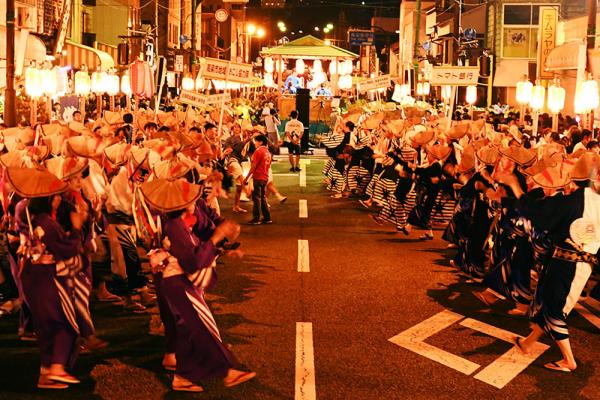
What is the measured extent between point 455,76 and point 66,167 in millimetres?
13719

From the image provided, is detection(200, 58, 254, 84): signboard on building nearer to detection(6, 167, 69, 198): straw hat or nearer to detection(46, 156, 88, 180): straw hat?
detection(46, 156, 88, 180): straw hat

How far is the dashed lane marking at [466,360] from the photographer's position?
23.4 feet

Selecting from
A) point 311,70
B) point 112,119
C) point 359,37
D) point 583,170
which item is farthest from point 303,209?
point 359,37

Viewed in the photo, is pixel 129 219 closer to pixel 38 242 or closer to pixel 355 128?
pixel 38 242

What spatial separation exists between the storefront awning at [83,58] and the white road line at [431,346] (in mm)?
23094

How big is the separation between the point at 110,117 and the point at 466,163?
253 inches

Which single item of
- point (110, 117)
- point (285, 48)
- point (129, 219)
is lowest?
point (129, 219)

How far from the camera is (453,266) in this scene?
11859 mm

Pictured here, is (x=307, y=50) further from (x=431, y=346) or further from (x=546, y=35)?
(x=431, y=346)

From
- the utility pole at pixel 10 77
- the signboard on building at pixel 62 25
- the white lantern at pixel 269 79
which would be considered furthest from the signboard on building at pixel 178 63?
the utility pole at pixel 10 77

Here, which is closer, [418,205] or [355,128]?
[418,205]

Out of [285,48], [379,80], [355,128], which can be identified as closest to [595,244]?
[355,128]

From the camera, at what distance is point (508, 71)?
40656 millimetres

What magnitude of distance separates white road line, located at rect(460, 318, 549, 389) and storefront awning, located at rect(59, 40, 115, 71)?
2374cm
